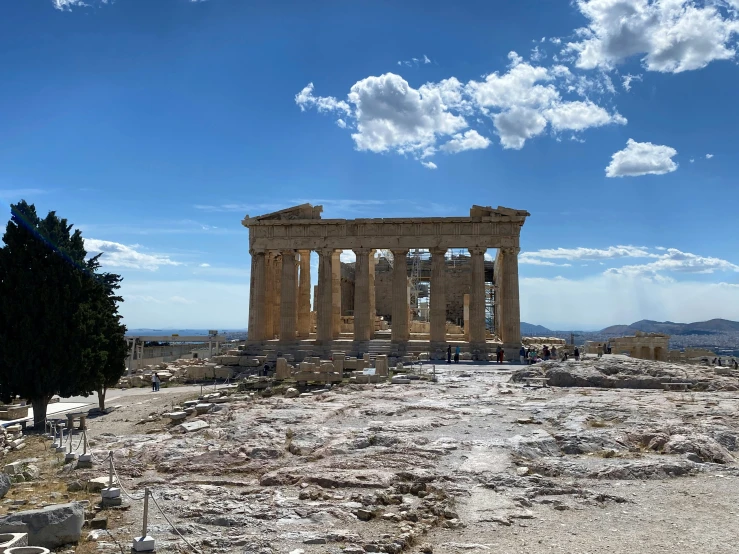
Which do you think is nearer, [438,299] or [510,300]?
[510,300]

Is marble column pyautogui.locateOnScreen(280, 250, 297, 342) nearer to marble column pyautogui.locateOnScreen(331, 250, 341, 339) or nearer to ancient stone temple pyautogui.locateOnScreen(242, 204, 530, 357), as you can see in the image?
ancient stone temple pyautogui.locateOnScreen(242, 204, 530, 357)

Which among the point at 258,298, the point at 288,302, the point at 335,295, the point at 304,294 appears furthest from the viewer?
the point at 304,294

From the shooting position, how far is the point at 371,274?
1668 inches

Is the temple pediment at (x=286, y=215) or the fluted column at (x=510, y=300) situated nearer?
the fluted column at (x=510, y=300)

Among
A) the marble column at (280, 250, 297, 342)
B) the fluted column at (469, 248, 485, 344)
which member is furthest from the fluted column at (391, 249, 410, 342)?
the marble column at (280, 250, 297, 342)

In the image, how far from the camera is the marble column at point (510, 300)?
39031 millimetres

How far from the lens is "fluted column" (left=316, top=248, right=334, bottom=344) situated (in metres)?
41.0

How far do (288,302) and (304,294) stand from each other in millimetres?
3208

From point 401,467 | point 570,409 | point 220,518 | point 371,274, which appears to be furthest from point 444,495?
point 371,274

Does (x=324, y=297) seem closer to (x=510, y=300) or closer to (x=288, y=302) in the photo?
(x=288, y=302)

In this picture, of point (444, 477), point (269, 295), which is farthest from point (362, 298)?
point (444, 477)

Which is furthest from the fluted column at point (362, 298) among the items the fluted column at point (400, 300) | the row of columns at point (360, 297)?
the fluted column at point (400, 300)

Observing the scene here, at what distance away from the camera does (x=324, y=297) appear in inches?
1624

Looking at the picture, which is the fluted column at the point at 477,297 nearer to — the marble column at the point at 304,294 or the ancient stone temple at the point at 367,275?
the ancient stone temple at the point at 367,275
